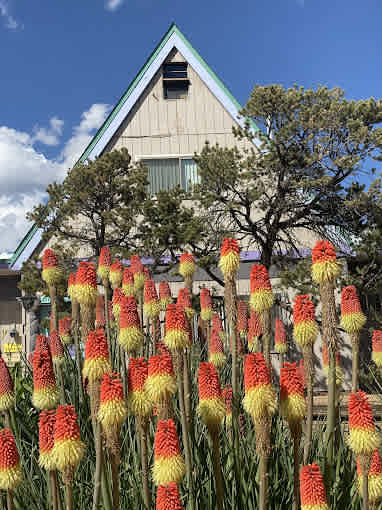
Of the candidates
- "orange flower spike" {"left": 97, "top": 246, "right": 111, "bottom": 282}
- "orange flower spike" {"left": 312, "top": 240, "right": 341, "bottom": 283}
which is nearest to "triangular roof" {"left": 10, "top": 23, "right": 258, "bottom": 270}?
"orange flower spike" {"left": 97, "top": 246, "right": 111, "bottom": 282}

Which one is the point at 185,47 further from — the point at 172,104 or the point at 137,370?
the point at 137,370

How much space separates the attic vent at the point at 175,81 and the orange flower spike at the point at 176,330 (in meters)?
16.2

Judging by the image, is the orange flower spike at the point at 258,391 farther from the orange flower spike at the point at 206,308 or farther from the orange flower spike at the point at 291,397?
the orange flower spike at the point at 206,308

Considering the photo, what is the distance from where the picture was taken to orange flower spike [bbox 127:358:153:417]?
7.00 feet

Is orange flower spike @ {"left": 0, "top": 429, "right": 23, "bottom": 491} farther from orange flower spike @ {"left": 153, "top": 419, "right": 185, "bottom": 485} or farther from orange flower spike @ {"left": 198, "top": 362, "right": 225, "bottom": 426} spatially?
orange flower spike @ {"left": 198, "top": 362, "right": 225, "bottom": 426}

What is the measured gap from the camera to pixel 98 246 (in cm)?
1337

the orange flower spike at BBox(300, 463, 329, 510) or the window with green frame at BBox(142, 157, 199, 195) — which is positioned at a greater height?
the window with green frame at BBox(142, 157, 199, 195)

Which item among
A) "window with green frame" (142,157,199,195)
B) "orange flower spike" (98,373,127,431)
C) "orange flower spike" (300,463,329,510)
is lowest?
"orange flower spike" (300,463,329,510)

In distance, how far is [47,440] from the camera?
207 cm

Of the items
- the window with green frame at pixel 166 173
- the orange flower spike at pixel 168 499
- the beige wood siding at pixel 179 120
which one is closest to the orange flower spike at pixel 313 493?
the orange flower spike at pixel 168 499

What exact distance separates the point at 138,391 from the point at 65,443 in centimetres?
37

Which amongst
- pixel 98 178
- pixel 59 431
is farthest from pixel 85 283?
pixel 98 178

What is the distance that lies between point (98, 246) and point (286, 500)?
1093 centimetres

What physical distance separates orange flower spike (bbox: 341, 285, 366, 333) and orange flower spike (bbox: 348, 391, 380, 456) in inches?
53.2
